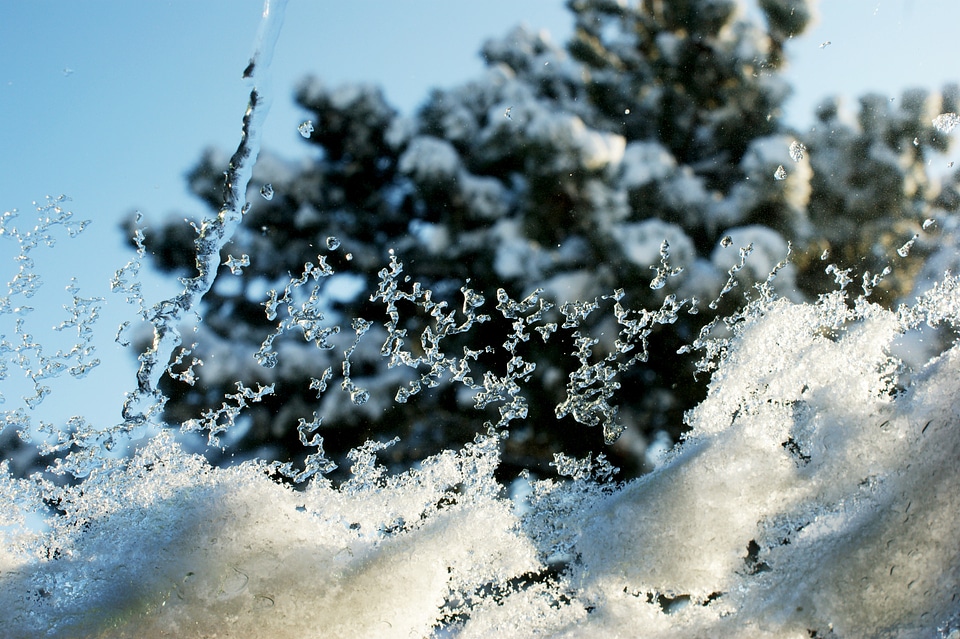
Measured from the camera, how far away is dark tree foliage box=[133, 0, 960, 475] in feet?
11.4

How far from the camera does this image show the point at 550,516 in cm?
286

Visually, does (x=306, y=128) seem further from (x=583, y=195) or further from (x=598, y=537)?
(x=598, y=537)

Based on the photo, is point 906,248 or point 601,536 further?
point 906,248

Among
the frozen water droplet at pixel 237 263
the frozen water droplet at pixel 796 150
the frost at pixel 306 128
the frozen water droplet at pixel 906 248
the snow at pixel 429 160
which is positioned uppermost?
the frost at pixel 306 128

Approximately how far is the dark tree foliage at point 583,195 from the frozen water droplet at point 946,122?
12cm

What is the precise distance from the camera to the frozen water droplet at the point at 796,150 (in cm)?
346

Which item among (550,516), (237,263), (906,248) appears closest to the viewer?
(550,516)

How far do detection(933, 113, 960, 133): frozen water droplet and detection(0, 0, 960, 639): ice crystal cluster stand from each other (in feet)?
1.64

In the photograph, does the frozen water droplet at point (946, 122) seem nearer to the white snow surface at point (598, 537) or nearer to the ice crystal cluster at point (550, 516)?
the ice crystal cluster at point (550, 516)

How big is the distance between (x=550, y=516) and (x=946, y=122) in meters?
2.79

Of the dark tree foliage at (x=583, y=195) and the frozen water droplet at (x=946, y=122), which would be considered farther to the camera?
the dark tree foliage at (x=583, y=195)

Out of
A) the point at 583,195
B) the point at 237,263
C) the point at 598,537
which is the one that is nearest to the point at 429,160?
the point at 583,195

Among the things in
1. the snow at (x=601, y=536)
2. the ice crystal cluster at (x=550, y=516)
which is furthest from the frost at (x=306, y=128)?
the snow at (x=601, y=536)

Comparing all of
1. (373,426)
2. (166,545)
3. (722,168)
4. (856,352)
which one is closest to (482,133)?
(722,168)
